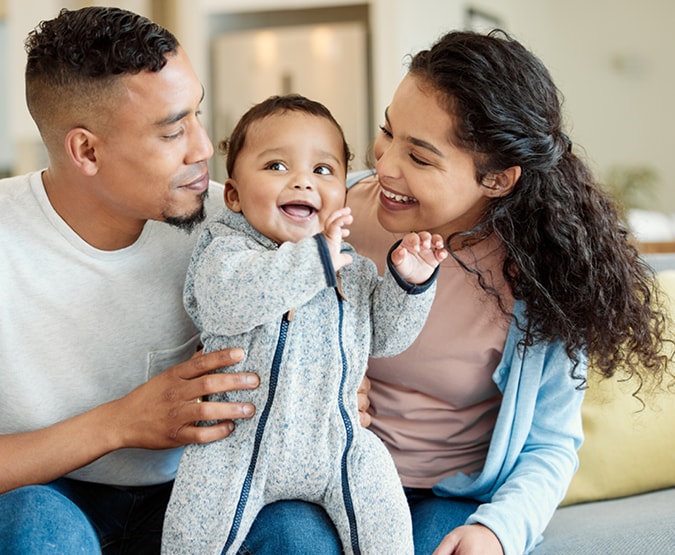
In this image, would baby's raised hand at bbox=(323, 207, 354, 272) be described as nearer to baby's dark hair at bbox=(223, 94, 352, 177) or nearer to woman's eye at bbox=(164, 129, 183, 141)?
baby's dark hair at bbox=(223, 94, 352, 177)

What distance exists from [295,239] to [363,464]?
1.25 ft

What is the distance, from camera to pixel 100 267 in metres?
1.58

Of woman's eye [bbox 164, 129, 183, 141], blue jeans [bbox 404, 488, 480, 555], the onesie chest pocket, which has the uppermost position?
woman's eye [bbox 164, 129, 183, 141]

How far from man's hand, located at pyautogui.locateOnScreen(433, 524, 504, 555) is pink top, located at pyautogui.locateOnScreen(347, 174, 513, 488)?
0.88 feet

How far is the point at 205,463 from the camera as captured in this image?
1.32 m

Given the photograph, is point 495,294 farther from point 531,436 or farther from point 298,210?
point 298,210

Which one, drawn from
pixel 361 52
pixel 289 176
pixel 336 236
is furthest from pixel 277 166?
pixel 361 52

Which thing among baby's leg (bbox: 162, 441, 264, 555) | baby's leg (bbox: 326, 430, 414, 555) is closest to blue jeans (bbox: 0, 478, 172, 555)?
baby's leg (bbox: 162, 441, 264, 555)

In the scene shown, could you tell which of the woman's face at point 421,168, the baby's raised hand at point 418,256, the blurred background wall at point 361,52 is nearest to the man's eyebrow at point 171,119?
the woman's face at point 421,168

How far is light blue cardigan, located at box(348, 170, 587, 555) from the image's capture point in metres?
1.54

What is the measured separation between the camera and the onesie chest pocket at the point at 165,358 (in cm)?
165

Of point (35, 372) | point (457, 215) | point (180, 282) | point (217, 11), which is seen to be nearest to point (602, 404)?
point (457, 215)

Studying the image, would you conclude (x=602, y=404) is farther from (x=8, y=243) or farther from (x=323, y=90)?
(x=323, y=90)

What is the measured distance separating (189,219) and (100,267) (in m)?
0.19
